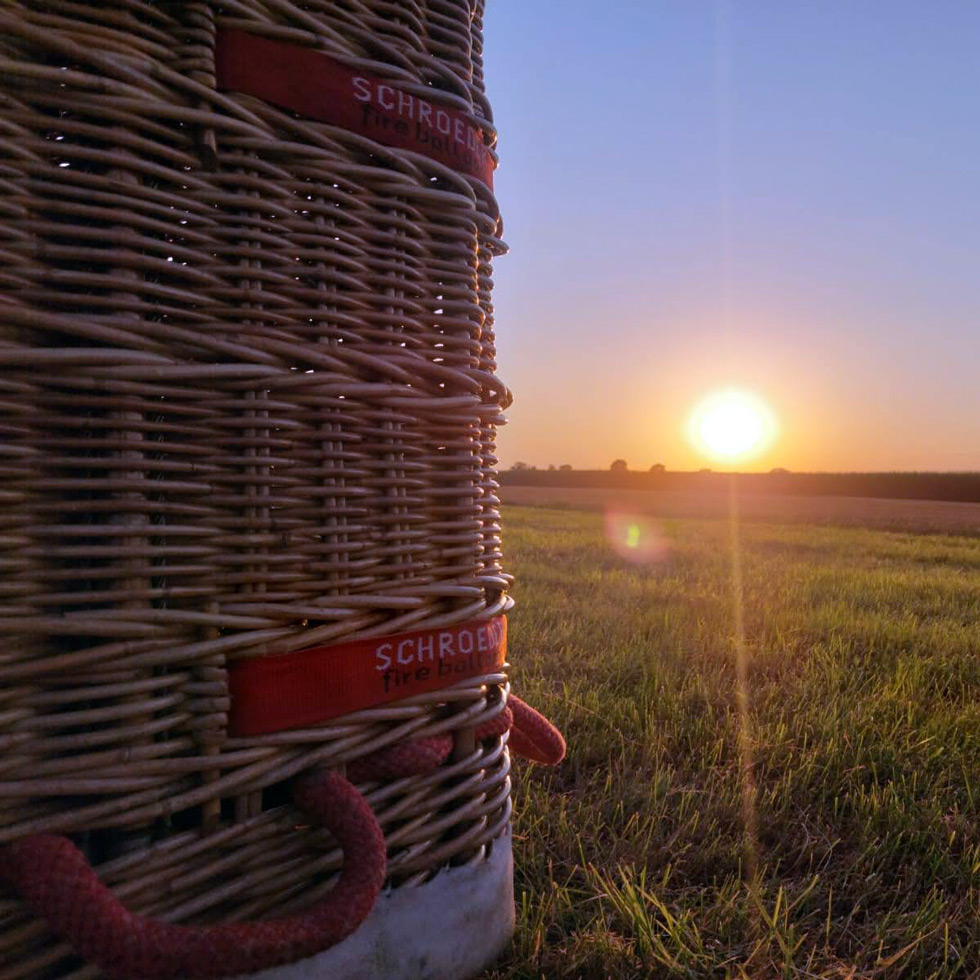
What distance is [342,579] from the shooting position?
976 millimetres

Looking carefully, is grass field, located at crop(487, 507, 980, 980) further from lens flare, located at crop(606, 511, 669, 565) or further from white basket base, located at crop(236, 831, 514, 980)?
lens flare, located at crop(606, 511, 669, 565)

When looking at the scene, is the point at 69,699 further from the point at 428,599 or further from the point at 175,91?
the point at 175,91

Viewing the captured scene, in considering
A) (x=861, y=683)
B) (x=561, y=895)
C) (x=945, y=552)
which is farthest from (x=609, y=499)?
(x=561, y=895)

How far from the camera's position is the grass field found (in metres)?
1.18

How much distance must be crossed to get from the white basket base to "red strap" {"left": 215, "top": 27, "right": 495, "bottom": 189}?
0.97m

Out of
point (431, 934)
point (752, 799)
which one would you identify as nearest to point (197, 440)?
point (431, 934)

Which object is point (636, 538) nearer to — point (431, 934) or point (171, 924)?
point (431, 934)

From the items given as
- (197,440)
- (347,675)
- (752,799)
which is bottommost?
(752,799)

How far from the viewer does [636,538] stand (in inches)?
315

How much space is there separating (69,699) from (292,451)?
0.34 m

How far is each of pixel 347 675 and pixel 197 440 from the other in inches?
12.8

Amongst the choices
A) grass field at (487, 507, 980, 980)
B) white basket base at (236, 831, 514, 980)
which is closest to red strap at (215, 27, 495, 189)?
white basket base at (236, 831, 514, 980)

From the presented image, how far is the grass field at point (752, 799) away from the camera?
1.18 m

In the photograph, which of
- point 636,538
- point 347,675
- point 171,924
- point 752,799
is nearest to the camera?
point 171,924
